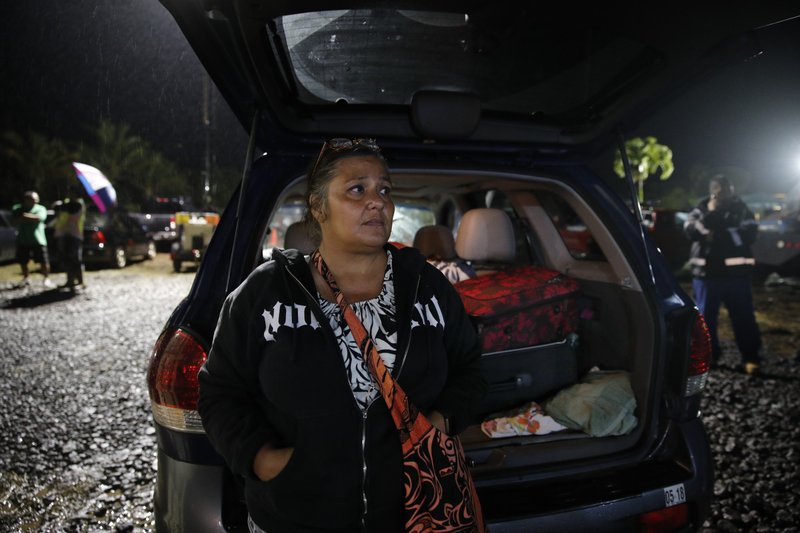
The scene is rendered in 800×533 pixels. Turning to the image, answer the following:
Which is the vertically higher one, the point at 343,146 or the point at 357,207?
the point at 343,146

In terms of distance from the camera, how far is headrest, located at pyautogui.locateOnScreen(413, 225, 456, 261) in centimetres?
359

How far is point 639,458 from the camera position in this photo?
82.8 inches

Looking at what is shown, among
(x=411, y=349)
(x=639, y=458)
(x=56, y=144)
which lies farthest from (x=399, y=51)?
(x=56, y=144)

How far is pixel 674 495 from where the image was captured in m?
1.92

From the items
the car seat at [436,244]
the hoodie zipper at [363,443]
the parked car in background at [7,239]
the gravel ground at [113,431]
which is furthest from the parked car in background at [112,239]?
the hoodie zipper at [363,443]

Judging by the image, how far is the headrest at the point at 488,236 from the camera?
10.6 ft

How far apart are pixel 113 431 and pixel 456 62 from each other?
3.50 meters

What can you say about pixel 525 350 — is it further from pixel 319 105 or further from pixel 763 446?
pixel 763 446

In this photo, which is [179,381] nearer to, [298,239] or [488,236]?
[298,239]

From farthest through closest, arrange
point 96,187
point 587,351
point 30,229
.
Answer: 1. point 96,187
2. point 30,229
3. point 587,351

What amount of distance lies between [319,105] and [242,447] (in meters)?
1.49

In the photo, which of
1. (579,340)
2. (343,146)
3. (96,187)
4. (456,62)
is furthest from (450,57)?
(96,187)

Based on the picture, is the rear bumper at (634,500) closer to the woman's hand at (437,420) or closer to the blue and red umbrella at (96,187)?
the woman's hand at (437,420)

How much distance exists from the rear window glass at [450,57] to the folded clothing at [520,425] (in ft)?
4.97
